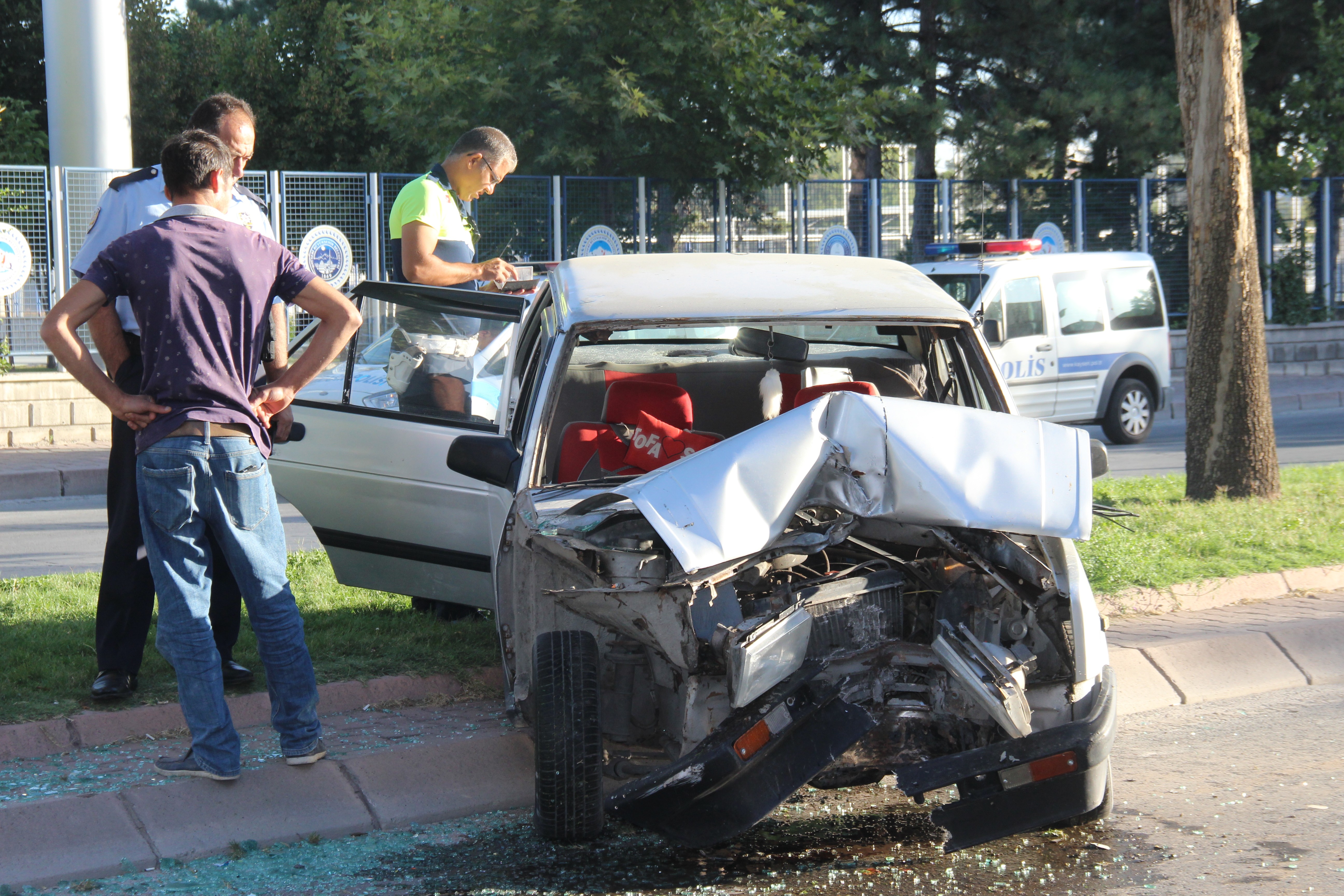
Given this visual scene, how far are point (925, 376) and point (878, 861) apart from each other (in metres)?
2.23

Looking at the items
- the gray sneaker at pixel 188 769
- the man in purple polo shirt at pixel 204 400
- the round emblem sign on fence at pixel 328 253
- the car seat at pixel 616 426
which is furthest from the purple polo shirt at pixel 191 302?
the round emblem sign on fence at pixel 328 253

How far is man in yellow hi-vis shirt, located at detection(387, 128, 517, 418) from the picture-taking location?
529 centimetres

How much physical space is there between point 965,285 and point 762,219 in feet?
17.3

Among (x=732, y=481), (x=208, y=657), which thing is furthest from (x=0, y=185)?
(x=732, y=481)

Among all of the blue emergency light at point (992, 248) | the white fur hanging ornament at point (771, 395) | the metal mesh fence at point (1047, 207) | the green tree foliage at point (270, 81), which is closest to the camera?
the white fur hanging ornament at point (771, 395)

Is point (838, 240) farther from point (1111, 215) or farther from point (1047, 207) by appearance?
point (1111, 215)

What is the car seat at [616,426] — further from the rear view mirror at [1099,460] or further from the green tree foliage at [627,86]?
the green tree foliage at [627,86]

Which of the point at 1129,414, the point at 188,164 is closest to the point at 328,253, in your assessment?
the point at 1129,414

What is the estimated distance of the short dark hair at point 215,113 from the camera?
4520 millimetres

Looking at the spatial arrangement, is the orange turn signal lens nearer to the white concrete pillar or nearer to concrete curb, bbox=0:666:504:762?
concrete curb, bbox=0:666:504:762

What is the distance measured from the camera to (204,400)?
12.4ft

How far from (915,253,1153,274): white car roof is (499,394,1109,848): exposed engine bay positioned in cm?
968

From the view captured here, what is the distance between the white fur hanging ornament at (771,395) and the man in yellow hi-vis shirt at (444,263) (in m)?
1.22

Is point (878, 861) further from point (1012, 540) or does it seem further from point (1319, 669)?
point (1319, 669)
